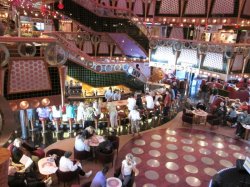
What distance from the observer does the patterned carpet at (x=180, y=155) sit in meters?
7.45

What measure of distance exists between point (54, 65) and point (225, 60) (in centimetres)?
911

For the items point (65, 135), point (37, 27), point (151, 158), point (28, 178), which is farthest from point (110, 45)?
point (28, 178)

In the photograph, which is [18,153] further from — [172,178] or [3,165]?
[3,165]

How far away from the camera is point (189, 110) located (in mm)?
11945

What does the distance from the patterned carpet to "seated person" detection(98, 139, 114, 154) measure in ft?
2.06

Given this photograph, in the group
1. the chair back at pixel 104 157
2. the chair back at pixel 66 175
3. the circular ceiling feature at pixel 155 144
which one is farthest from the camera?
the circular ceiling feature at pixel 155 144

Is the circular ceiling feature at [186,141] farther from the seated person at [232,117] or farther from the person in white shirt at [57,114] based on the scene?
the person in white shirt at [57,114]

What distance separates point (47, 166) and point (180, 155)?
4810 mm

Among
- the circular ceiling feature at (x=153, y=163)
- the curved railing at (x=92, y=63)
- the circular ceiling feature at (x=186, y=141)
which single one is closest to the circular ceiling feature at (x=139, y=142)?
the circular ceiling feature at (x=153, y=163)

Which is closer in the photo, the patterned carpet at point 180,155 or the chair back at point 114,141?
the patterned carpet at point 180,155

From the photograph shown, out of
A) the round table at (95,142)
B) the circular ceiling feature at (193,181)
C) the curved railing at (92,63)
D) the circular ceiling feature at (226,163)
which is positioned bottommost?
the circular ceiling feature at (193,181)

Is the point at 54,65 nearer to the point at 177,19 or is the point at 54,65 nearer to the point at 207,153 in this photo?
the point at 207,153

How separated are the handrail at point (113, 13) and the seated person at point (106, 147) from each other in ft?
32.0

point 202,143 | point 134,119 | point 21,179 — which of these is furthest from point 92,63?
point 21,179
